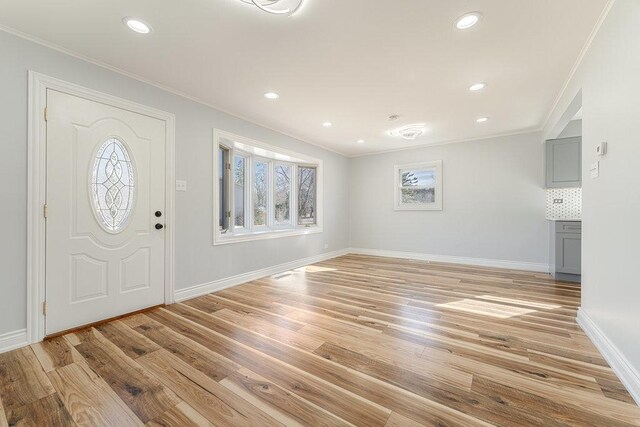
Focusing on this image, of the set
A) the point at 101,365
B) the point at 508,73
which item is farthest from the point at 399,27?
the point at 101,365

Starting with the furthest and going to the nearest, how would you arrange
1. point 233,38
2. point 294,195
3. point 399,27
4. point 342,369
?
point 294,195 < point 233,38 < point 399,27 < point 342,369

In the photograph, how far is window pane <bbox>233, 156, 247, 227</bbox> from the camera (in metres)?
4.49

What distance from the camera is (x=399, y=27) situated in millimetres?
2057

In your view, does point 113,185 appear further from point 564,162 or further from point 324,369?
point 564,162

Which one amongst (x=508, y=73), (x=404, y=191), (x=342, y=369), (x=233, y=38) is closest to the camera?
(x=342, y=369)

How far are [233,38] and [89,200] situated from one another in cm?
199

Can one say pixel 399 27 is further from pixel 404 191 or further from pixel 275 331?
pixel 404 191

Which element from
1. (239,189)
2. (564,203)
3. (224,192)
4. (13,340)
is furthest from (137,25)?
(564,203)

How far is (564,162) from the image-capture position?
4.24 m

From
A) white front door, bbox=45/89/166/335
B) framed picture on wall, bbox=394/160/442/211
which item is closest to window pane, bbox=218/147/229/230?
white front door, bbox=45/89/166/335

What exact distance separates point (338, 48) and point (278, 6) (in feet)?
2.30

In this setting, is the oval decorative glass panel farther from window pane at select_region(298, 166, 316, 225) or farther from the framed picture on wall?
the framed picture on wall

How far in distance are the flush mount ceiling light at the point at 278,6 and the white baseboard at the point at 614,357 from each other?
10.1 feet

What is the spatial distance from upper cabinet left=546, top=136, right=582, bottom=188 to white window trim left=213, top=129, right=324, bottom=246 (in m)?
4.04
